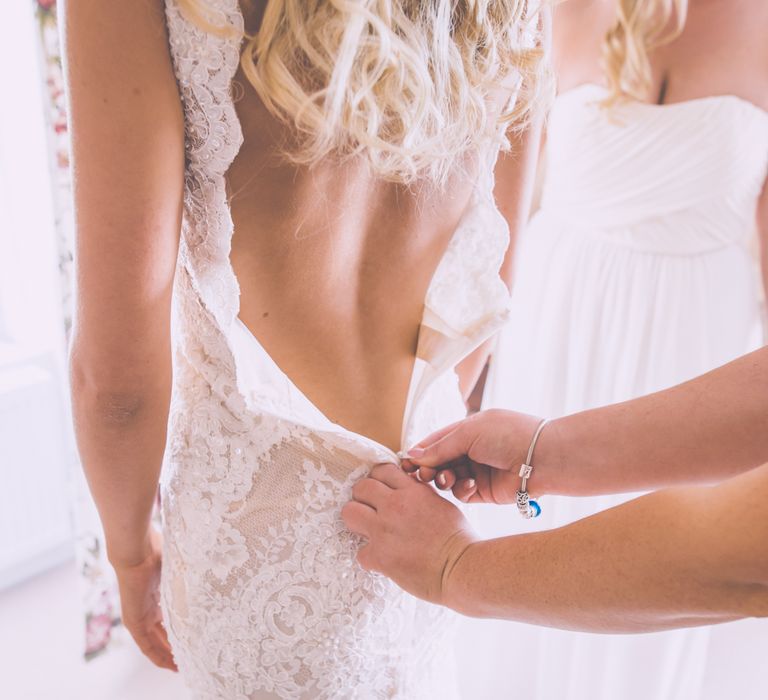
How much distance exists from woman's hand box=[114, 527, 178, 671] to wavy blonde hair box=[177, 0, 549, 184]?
594 millimetres

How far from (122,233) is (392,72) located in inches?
11.4

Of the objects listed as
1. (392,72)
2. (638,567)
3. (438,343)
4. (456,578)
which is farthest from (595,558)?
(392,72)

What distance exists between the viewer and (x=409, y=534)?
0.78 metres

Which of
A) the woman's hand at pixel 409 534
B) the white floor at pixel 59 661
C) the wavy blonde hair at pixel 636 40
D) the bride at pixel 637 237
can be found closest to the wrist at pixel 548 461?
the woman's hand at pixel 409 534

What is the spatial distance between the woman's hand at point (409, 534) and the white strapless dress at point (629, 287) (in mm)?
996

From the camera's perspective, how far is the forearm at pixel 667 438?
813 mm

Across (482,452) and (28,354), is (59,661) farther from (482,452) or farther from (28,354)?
(482,452)

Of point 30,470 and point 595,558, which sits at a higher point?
point 595,558

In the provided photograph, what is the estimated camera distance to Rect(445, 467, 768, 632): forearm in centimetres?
55

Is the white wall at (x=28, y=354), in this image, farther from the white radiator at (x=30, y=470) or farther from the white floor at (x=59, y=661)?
the white floor at (x=59, y=661)

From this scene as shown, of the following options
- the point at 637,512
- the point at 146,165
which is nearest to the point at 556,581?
the point at 637,512

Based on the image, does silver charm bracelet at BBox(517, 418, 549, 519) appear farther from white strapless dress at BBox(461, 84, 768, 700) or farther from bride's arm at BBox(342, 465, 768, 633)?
white strapless dress at BBox(461, 84, 768, 700)

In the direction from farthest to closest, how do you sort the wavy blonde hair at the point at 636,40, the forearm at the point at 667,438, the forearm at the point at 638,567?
the wavy blonde hair at the point at 636,40
the forearm at the point at 667,438
the forearm at the point at 638,567

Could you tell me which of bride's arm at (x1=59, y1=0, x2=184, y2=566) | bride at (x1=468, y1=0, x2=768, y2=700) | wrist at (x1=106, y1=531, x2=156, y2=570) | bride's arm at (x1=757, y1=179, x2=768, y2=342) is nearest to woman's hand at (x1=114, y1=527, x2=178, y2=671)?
wrist at (x1=106, y1=531, x2=156, y2=570)
